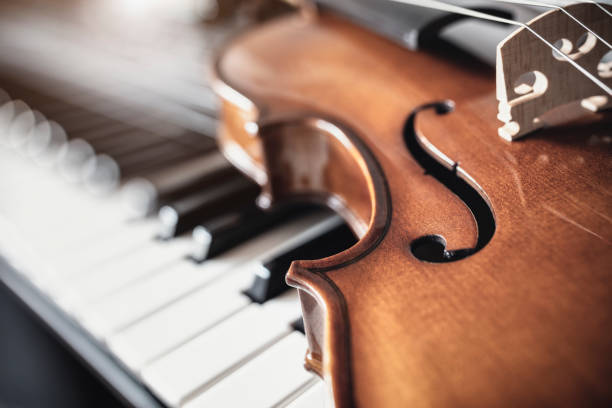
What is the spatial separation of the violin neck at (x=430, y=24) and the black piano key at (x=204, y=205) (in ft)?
1.37

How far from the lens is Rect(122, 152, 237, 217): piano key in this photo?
3.27ft

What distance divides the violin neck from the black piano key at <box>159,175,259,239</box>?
16.4 inches

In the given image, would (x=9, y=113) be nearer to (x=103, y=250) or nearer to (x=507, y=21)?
(x=103, y=250)

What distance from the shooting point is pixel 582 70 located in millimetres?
597

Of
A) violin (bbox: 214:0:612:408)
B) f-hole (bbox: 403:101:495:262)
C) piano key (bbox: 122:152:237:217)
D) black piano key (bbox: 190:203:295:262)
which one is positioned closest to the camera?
violin (bbox: 214:0:612:408)

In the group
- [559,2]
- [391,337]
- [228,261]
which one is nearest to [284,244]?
[228,261]

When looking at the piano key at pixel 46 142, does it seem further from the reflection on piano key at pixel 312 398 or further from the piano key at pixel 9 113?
the reflection on piano key at pixel 312 398

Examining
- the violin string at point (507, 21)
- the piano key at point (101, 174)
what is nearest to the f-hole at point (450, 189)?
the violin string at point (507, 21)

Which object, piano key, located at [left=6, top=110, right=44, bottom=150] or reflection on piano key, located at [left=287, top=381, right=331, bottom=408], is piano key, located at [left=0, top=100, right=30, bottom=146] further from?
reflection on piano key, located at [left=287, top=381, right=331, bottom=408]

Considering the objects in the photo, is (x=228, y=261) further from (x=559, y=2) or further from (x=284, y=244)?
(x=559, y=2)

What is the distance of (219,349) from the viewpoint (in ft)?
2.26

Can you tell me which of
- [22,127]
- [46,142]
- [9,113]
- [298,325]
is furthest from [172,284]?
[9,113]

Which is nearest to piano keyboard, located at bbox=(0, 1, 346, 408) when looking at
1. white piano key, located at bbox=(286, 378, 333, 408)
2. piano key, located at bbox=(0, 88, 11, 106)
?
white piano key, located at bbox=(286, 378, 333, 408)

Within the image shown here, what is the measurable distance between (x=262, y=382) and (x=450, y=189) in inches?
13.9
